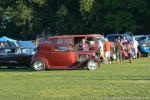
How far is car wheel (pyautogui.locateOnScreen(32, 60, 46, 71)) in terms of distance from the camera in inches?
1134

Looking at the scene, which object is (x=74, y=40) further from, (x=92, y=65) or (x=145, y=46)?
(x=145, y=46)

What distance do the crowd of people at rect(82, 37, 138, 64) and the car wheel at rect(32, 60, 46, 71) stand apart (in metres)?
4.94


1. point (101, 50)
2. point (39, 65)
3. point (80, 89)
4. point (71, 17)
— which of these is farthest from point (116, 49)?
point (71, 17)

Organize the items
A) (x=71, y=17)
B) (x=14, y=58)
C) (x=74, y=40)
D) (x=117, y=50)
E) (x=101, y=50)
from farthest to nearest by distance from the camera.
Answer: (x=71, y=17), (x=117, y=50), (x=74, y=40), (x=101, y=50), (x=14, y=58)

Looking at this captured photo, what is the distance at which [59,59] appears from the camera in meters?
28.5

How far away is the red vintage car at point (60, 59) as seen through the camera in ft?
93.4

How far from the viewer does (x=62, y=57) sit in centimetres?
2844

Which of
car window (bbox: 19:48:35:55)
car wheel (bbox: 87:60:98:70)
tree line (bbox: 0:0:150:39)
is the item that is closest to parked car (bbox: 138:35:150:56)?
car window (bbox: 19:48:35:55)

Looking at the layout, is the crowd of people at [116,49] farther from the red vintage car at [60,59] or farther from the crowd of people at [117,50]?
the red vintage car at [60,59]

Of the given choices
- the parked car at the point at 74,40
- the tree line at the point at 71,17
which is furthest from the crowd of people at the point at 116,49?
the tree line at the point at 71,17

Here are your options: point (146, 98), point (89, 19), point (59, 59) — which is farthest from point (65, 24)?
point (146, 98)

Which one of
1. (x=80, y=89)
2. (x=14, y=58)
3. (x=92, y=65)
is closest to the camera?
(x=80, y=89)

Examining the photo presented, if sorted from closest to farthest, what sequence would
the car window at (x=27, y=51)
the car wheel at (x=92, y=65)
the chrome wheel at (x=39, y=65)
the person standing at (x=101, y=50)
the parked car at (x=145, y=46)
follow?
the car wheel at (x=92, y=65) → the chrome wheel at (x=39, y=65) → the car window at (x=27, y=51) → the person standing at (x=101, y=50) → the parked car at (x=145, y=46)

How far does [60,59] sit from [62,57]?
0.17 m
